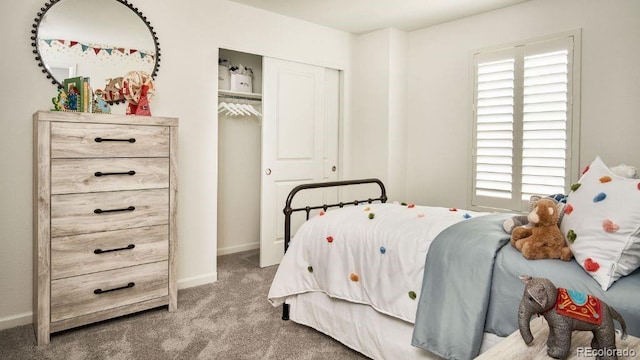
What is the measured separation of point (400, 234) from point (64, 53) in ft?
8.11

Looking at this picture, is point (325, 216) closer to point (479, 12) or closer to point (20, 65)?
point (20, 65)

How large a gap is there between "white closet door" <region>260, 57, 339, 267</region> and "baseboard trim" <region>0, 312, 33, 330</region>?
1.84m

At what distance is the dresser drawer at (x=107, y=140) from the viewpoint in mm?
2371

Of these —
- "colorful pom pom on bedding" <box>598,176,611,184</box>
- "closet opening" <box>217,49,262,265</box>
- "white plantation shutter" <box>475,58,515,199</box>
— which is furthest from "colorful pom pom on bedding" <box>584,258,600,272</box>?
"closet opening" <box>217,49,262,265</box>

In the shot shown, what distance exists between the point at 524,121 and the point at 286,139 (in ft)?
7.11

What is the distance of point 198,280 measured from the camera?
3.43 m

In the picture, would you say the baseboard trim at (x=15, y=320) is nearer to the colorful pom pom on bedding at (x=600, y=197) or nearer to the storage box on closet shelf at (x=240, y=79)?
the storage box on closet shelf at (x=240, y=79)

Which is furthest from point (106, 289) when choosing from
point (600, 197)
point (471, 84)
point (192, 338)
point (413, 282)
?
point (471, 84)

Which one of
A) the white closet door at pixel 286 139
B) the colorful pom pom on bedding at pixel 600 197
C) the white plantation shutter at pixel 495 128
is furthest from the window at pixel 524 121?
the colorful pom pom on bedding at pixel 600 197

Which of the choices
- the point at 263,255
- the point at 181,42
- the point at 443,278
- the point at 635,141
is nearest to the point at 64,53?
the point at 181,42

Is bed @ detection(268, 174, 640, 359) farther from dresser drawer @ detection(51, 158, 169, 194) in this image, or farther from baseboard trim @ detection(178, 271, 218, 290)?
baseboard trim @ detection(178, 271, 218, 290)

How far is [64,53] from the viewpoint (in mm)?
2742

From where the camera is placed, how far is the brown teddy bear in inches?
64.2

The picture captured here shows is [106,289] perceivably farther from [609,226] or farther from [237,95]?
[609,226]
